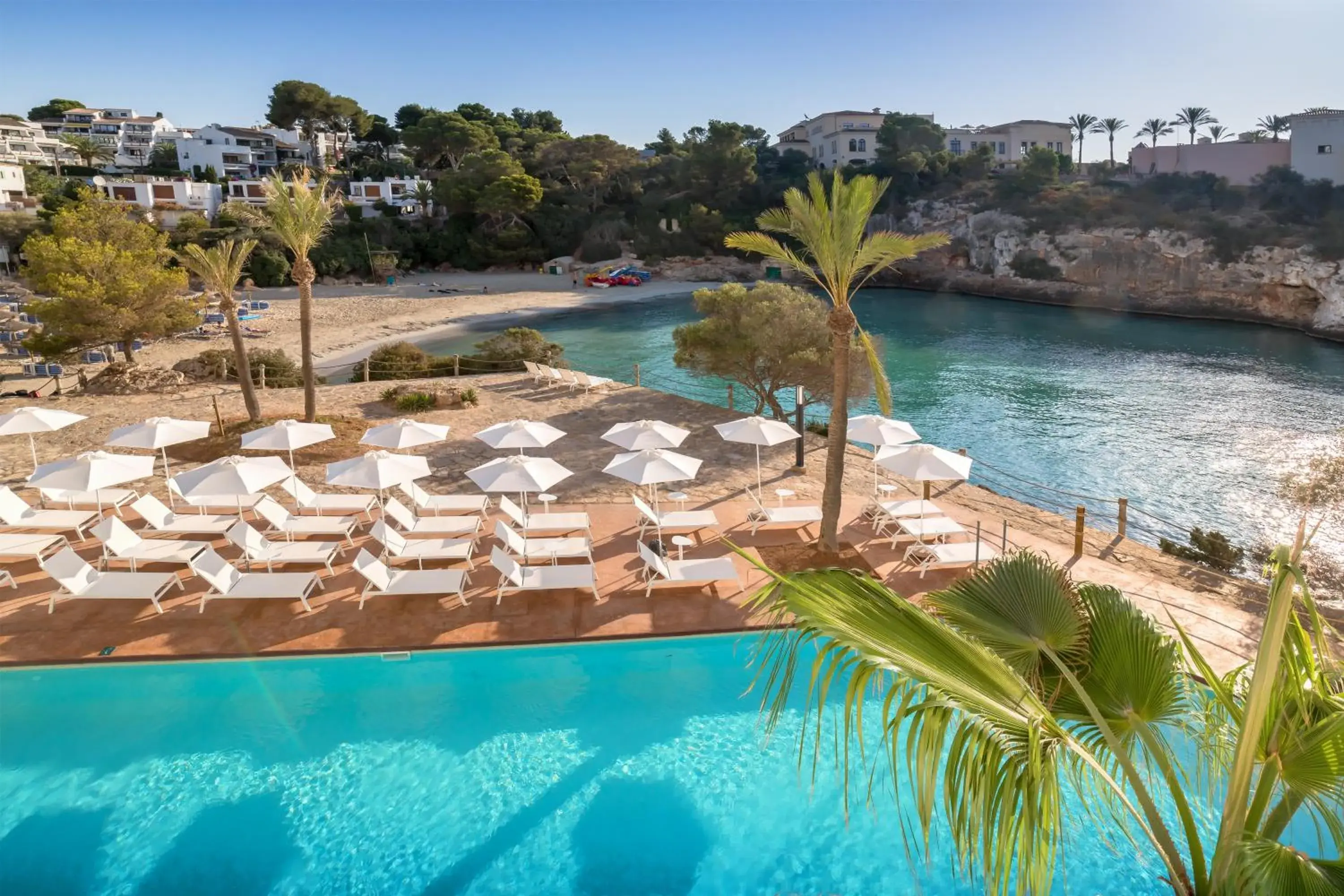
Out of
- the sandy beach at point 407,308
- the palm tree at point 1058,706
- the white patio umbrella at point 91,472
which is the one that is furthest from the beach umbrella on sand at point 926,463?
the sandy beach at point 407,308

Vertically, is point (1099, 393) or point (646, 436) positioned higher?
point (646, 436)

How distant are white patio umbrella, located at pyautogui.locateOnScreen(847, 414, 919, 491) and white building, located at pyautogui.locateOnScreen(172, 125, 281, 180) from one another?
82.9 m

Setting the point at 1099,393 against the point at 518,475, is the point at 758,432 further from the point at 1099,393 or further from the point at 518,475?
the point at 1099,393

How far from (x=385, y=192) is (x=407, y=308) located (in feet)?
104

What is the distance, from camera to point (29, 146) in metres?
81.0

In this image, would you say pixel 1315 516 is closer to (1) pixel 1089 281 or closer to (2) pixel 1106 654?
(2) pixel 1106 654

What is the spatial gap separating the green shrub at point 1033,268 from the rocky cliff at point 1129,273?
0.07 m

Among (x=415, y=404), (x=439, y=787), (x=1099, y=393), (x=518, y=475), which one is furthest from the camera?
(x=1099, y=393)

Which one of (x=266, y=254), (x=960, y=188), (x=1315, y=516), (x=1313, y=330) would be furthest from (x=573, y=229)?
(x=1315, y=516)

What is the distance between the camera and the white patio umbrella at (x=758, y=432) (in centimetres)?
1271

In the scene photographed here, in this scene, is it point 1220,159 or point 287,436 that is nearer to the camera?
point 287,436

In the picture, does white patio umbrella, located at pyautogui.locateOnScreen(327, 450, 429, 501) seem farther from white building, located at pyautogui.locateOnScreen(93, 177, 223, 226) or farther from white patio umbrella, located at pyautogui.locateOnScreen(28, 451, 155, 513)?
white building, located at pyautogui.locateOnScreen(93, 177, 223, 226)

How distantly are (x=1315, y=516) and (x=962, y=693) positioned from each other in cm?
1880

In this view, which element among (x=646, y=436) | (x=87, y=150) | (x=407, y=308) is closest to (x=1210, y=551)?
(x=646, y=436)
